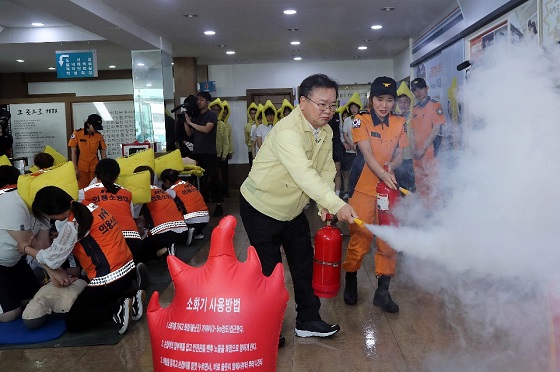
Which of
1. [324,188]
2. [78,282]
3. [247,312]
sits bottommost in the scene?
[78,282]

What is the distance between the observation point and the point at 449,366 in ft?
10.1

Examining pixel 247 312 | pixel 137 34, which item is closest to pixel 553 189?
pixel 247 312

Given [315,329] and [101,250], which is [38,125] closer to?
[101,250]

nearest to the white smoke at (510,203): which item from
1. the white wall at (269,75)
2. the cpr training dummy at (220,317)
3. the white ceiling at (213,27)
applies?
the cpr training dummy at (220,317)

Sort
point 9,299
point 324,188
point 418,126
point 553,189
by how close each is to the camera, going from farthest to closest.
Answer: point 418,126
point 9,299
point 324,188
point 553,189

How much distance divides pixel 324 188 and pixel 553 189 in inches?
49.5

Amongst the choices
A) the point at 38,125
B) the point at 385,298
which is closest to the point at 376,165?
the point at 385,298

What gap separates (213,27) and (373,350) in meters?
7.72

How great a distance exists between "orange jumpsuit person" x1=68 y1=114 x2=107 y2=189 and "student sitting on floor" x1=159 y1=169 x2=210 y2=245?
352cm

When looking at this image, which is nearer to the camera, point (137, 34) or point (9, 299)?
point (9, 299)

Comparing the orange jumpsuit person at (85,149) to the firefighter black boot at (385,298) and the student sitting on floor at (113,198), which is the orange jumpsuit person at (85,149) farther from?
the firefighter black boot at (385,298)

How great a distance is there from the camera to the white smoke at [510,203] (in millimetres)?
1963

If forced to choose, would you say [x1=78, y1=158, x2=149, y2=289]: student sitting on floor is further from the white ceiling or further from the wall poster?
the wall poster

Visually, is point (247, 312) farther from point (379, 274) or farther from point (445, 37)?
point (445, 37)
